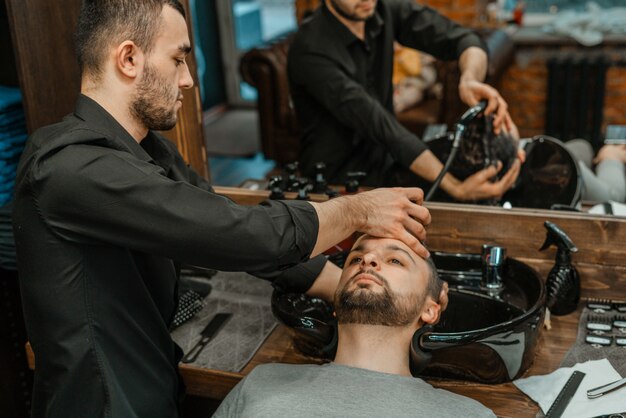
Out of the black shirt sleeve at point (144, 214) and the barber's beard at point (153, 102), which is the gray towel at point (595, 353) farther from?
the barber's beard at point (153, 102)

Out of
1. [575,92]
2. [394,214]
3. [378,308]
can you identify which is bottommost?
[575,92]

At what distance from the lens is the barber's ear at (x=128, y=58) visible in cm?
159

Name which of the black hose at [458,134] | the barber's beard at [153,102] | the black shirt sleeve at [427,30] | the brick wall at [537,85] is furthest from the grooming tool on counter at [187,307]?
the brick wall at [537,85]

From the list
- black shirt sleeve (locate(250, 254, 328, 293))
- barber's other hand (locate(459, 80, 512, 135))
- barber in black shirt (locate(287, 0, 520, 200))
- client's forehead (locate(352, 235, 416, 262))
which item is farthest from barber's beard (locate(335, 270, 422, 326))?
barber's other hand (locate(459, 80, 512, 135))

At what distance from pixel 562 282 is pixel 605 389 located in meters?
0.40

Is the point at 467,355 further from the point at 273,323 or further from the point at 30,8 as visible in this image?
the point at 30,8

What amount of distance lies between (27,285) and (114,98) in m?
0.44

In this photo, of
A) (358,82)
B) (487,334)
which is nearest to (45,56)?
(358,82)

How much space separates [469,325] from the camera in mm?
2008

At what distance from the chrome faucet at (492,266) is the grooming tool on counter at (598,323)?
0.82ft

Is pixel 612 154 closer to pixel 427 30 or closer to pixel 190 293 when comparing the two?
pixel 427 30

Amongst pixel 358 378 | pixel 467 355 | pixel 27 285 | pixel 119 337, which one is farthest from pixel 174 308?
pixel 467 355

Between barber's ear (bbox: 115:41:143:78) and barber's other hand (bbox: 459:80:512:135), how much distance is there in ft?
3.77

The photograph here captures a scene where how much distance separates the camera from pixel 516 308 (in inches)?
76.7
